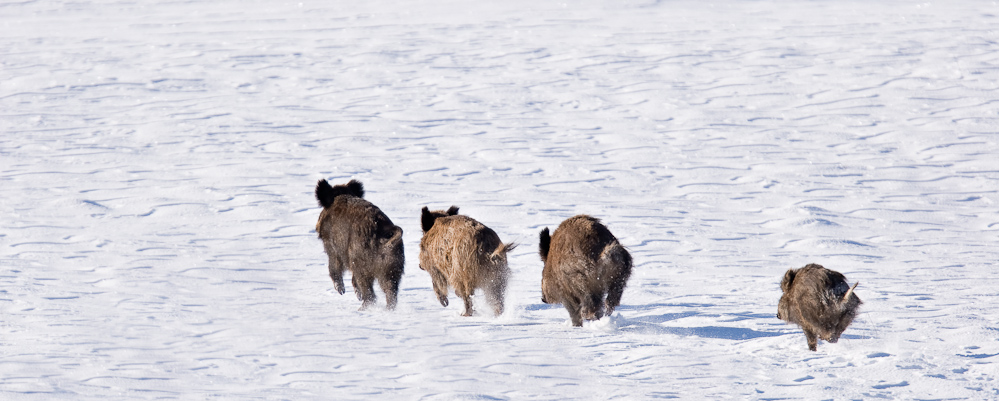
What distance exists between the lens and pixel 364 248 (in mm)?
8086

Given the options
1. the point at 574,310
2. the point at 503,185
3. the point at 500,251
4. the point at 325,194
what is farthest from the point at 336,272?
the point at 503,185

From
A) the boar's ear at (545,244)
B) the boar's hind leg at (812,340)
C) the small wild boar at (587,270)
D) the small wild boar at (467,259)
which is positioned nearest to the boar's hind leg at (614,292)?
the small wild boar at (587,270)

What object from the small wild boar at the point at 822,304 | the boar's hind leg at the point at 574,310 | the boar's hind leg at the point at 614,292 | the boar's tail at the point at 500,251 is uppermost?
the small wild boar at the point at 822,304

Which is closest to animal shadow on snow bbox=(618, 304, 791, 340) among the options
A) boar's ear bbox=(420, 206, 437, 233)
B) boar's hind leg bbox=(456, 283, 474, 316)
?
boar's hind leg bbox=(456, 283, 474, 316)

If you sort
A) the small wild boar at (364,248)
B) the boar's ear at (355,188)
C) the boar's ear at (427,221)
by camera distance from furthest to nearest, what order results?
the boar's ear at (355,188) < the boar's ear at (427,221) < the small wild boar at (364,248)

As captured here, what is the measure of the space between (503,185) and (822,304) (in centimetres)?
808

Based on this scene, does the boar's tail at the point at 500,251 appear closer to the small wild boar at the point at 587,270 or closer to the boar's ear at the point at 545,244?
the boar's ear at the point at 545,244

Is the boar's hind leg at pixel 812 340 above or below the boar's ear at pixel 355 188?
below

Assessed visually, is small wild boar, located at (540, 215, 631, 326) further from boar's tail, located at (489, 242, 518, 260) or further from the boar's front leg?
the boar's front leg

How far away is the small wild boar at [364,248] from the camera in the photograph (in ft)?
26.3

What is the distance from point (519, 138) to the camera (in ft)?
55.8

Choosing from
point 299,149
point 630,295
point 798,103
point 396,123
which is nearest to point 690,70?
point 798,103

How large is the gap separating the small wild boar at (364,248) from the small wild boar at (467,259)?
1.00ft

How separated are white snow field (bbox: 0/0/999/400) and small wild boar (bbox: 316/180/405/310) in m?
0.30
